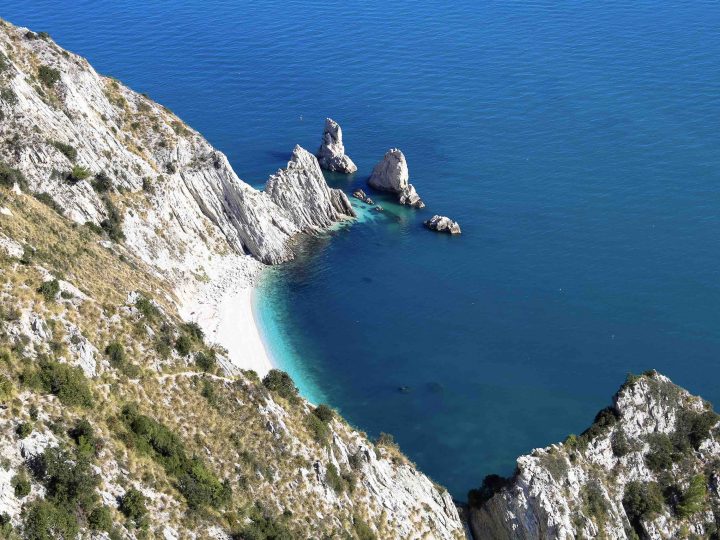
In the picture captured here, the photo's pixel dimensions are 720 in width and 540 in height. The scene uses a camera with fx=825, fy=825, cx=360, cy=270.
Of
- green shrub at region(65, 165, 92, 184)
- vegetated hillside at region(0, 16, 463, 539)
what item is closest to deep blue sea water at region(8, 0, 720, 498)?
vegetated hillside at region(0, 16, 463, 539)

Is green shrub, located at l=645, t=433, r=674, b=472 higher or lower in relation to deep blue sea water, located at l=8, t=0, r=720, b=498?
lower

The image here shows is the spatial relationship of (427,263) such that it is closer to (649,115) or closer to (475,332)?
(475,332)

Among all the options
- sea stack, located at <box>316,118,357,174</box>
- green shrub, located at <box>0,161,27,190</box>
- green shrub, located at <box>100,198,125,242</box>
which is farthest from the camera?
sea stack, located at <box>316,118,357,174</box>

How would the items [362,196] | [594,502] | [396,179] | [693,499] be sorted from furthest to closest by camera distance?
[362,196]
[396,179]
[693,499]
[594,502]

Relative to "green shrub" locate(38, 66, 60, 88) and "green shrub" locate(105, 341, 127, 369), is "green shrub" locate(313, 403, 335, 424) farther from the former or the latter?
"green shrub" locate(38, 66, 60, 88)

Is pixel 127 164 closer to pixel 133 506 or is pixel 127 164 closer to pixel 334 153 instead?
pixel 334 153

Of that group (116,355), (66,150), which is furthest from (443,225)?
(116,355)

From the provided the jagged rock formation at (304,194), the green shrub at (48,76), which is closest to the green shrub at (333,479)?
the green shrub at (48,76)
